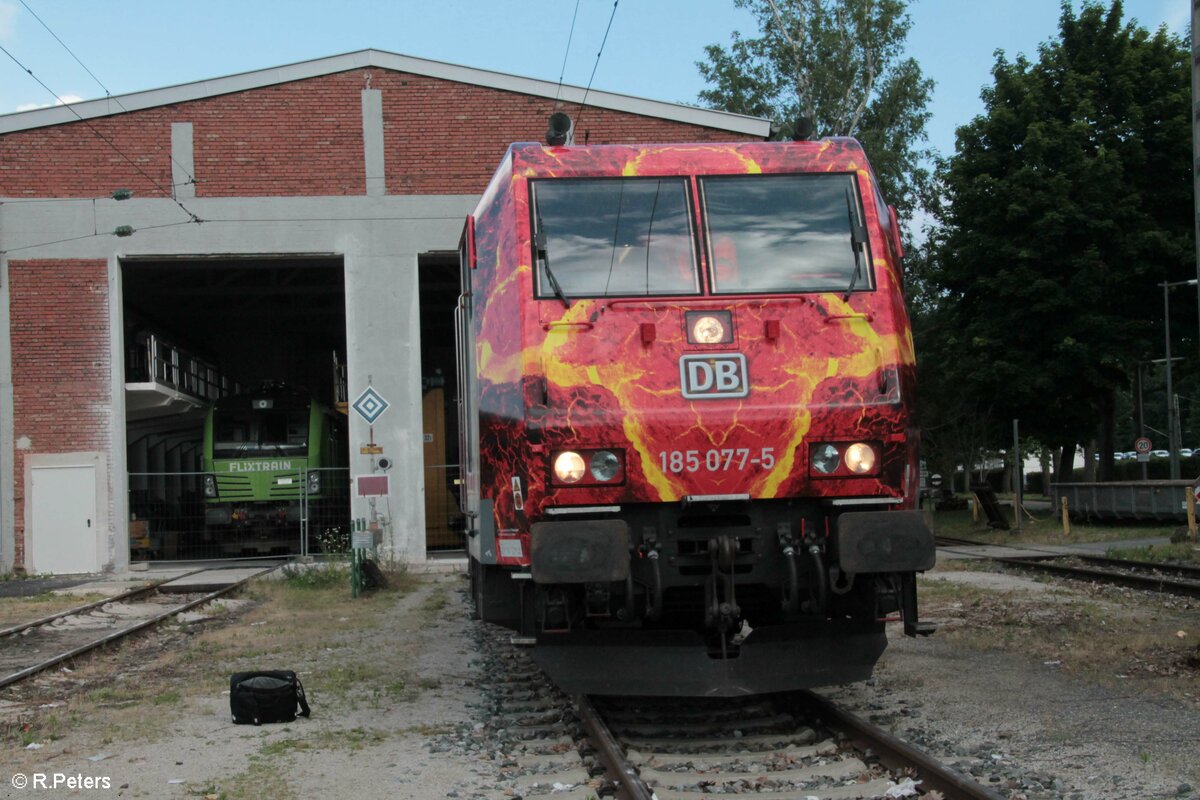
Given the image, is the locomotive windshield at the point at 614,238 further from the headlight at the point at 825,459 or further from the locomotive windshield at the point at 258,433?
the locomotive windshield at the point at 258,433

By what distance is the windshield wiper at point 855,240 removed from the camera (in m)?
7.04

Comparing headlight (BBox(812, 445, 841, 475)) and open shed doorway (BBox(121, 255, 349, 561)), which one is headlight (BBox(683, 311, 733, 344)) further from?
open shed doorway (BBox(121, 255, 349, 561))

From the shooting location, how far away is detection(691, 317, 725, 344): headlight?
6.78 meters

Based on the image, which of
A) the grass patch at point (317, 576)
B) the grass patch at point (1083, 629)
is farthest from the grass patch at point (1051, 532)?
the grass patch at point (317, 576)

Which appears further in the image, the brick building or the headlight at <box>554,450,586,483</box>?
the brick building

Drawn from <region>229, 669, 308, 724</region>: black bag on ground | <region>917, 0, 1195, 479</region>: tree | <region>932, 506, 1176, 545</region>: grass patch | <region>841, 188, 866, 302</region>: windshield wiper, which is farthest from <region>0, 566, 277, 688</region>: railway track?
<region>917, 0, 1195, 479</region>: tree

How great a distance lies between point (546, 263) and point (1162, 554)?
15857mm

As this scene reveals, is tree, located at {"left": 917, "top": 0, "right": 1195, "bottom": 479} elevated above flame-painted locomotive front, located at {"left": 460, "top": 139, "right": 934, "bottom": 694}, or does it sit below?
above

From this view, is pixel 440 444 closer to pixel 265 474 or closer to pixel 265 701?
pixel 265 474

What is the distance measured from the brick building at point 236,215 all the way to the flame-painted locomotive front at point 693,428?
15295 millimetres

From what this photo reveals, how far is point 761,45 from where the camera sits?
3856 cm

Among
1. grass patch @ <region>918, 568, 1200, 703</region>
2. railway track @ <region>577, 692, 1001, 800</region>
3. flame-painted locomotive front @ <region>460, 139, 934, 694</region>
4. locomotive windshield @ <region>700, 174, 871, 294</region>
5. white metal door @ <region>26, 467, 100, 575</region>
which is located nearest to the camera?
railway track @ <region>577, 692, 1001, 800</region>

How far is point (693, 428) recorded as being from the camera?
6.54m

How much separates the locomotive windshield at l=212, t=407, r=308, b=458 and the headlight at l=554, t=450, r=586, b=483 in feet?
64.8
